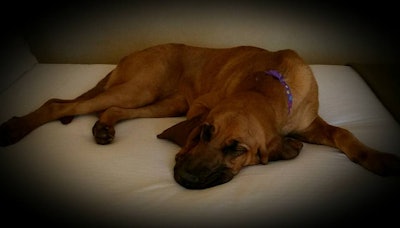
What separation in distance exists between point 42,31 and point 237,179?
2.35 metres

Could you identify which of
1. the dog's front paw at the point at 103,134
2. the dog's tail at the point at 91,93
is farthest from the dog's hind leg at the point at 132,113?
the dog's tail at the point at 91,93

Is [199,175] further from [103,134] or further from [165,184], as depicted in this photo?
[103,134]

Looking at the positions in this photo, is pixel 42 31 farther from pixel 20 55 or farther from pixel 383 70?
pixel 383 70

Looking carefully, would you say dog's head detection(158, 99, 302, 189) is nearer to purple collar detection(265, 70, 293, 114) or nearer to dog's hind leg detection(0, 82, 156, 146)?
purple collar detection(265, 70, 293, 114)

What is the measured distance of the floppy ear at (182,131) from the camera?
2.03 m

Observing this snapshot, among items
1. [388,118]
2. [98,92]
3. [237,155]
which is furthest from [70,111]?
[388,118]

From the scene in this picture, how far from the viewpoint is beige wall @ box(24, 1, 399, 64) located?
3.15 metres

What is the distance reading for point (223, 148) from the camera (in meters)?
1.77

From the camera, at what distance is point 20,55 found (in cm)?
295

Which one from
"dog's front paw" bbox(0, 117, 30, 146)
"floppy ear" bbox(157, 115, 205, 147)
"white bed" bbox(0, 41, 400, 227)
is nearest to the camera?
"white bed" bbox(0, 41, 400, 227)

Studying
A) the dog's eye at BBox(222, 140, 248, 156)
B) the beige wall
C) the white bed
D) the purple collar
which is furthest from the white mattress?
the beige wall

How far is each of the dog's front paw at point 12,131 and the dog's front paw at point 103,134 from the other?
0.39 m

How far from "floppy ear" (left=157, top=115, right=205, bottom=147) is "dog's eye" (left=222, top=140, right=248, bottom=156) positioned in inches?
11.3

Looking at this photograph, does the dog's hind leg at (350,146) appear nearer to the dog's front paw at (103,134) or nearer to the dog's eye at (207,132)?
the dog's eye at (207,132)
